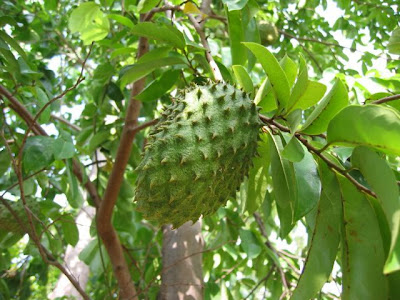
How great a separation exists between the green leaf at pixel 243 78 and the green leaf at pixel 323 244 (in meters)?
0.44

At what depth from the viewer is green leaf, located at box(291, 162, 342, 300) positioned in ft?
3.72

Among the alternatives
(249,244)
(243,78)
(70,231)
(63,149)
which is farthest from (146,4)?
(249,244)

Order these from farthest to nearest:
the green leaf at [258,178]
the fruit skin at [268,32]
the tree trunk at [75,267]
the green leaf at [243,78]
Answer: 1. the tree trunk at [75,267]
2. the fruit skin at [268,32]
3. the green leaf at [258,178]
4. the green leaf at [243,78]

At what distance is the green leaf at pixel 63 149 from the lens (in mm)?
1967

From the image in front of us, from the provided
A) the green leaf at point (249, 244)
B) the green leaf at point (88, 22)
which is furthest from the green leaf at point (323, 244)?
the green leaf at point (88, 22)

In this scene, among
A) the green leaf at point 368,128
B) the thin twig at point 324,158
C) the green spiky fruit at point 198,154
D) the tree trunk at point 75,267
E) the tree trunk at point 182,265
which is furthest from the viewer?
the tree trunk at point 75,267

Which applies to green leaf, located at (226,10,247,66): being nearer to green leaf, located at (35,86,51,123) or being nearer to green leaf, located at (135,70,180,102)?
green leaf, located at (135,70,180,102)

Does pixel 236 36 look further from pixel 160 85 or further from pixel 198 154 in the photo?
pixel 198 154

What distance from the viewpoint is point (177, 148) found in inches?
52.5

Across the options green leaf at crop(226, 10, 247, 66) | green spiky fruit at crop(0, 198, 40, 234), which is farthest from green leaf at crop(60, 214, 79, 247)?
green leaf at crop(226, 10, 247, 66)

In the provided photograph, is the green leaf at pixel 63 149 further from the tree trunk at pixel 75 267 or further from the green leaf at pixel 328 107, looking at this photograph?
the tree trunk at pixel 75 267

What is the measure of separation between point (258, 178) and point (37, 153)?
1.03 metres

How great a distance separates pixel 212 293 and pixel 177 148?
7.39 feet

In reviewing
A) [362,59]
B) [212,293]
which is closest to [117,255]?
[212,293]
